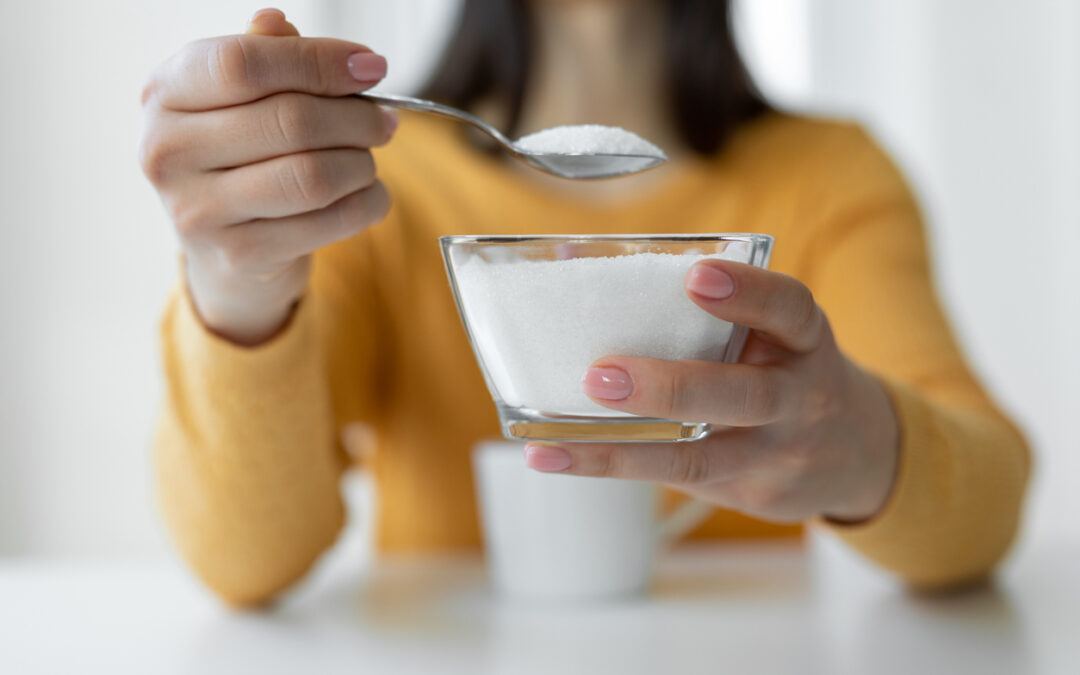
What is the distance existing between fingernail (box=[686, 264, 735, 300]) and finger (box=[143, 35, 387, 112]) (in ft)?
0.51

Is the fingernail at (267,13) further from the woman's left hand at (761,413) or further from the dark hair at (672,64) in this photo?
the dark hair at (672,64)

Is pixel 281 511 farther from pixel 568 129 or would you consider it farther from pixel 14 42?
pixel 14 42

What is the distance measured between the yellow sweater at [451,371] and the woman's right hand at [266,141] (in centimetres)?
15

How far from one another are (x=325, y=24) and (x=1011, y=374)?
156 cm

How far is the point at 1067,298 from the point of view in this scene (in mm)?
1966

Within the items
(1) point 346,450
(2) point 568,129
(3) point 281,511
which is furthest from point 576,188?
(2) point 568,129

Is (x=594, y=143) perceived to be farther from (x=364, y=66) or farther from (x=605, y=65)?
(x=605, y=65)

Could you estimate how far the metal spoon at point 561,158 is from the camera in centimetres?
42

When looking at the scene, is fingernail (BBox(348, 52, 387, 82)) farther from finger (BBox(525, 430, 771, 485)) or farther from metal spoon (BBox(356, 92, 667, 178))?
finger (BBox(525, 430, 771, 485))

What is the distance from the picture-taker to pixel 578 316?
1.22 feet

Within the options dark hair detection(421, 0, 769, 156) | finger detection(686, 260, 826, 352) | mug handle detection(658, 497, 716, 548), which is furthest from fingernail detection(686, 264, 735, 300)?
dark hair detection(421, 0, 769, 156)

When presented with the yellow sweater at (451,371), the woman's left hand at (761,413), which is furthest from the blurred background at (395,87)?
the woman's left hand at (761,413)

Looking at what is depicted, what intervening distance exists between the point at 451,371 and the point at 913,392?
524 mm

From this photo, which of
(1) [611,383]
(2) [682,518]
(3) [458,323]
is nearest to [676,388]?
(1) [611,383]
